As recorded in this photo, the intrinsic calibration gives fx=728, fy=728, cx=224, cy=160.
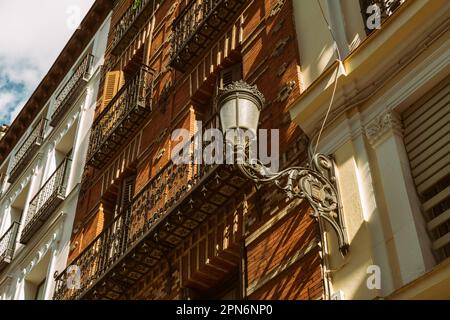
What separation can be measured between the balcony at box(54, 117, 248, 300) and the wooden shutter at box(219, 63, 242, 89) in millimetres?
1724

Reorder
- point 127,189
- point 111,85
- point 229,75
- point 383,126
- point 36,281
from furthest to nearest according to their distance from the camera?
→ point 111,85
point 36,281
point 127,189
point 229,75
point 383,126

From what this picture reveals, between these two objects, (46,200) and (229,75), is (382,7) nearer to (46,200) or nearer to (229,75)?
(229,75)

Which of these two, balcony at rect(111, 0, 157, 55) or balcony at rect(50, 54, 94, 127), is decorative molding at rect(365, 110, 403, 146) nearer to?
balcony at rect(111, 0, 157, 55)

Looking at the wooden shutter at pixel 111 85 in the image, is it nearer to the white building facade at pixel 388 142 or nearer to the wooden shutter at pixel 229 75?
the wooden shutter at pixel 229 75

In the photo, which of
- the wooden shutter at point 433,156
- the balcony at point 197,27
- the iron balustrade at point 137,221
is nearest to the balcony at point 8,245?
the iron balustrade at point 137,221

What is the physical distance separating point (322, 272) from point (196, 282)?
2949 millimetres

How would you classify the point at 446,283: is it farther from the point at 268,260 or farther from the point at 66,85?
the point at 66,85

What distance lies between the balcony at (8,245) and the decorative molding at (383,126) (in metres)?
12.5

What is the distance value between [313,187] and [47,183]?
1207 cm

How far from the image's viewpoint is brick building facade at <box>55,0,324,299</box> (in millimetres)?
8289

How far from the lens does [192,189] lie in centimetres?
979

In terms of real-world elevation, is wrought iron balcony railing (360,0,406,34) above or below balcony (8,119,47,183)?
below

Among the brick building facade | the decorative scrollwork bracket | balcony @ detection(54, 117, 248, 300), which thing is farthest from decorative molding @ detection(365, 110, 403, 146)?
balcony @ detection(54, 117, 248, 300)

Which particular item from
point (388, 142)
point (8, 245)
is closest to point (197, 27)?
point (388, 142)
